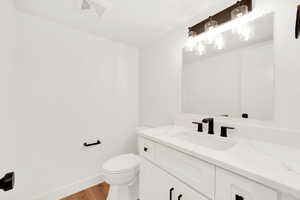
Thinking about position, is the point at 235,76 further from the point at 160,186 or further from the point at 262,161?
the point at 160,186

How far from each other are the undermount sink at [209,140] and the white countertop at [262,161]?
0.08 meters

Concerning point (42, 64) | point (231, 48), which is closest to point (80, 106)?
point (42, 64)

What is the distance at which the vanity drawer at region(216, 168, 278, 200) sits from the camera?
1.72 feet

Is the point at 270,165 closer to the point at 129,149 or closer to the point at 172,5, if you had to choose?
the point at 172,5

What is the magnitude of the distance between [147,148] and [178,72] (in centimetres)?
97

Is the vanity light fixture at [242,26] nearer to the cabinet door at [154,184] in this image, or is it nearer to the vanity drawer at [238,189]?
the vanity drawer at [238,189]

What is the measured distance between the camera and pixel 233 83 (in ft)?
3.84

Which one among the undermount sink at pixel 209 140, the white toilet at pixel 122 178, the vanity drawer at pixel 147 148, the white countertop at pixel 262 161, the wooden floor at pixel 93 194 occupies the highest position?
the white countertop at pixel 262 161

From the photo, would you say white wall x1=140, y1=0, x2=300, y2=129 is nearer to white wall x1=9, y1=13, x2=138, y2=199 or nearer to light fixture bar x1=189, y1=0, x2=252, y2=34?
light fixture bar x1=189, y1=0, x2=252, y2=34

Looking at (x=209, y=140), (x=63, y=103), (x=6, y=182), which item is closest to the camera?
(x=6, y=182)

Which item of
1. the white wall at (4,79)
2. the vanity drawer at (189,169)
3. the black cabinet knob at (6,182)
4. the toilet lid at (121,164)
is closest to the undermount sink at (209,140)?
the vanity drawer at (189,169)

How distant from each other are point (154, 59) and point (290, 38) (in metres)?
1.42

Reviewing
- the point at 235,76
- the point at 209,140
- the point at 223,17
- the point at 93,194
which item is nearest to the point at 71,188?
the point at 93,194

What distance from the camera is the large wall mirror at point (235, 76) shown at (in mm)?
989
